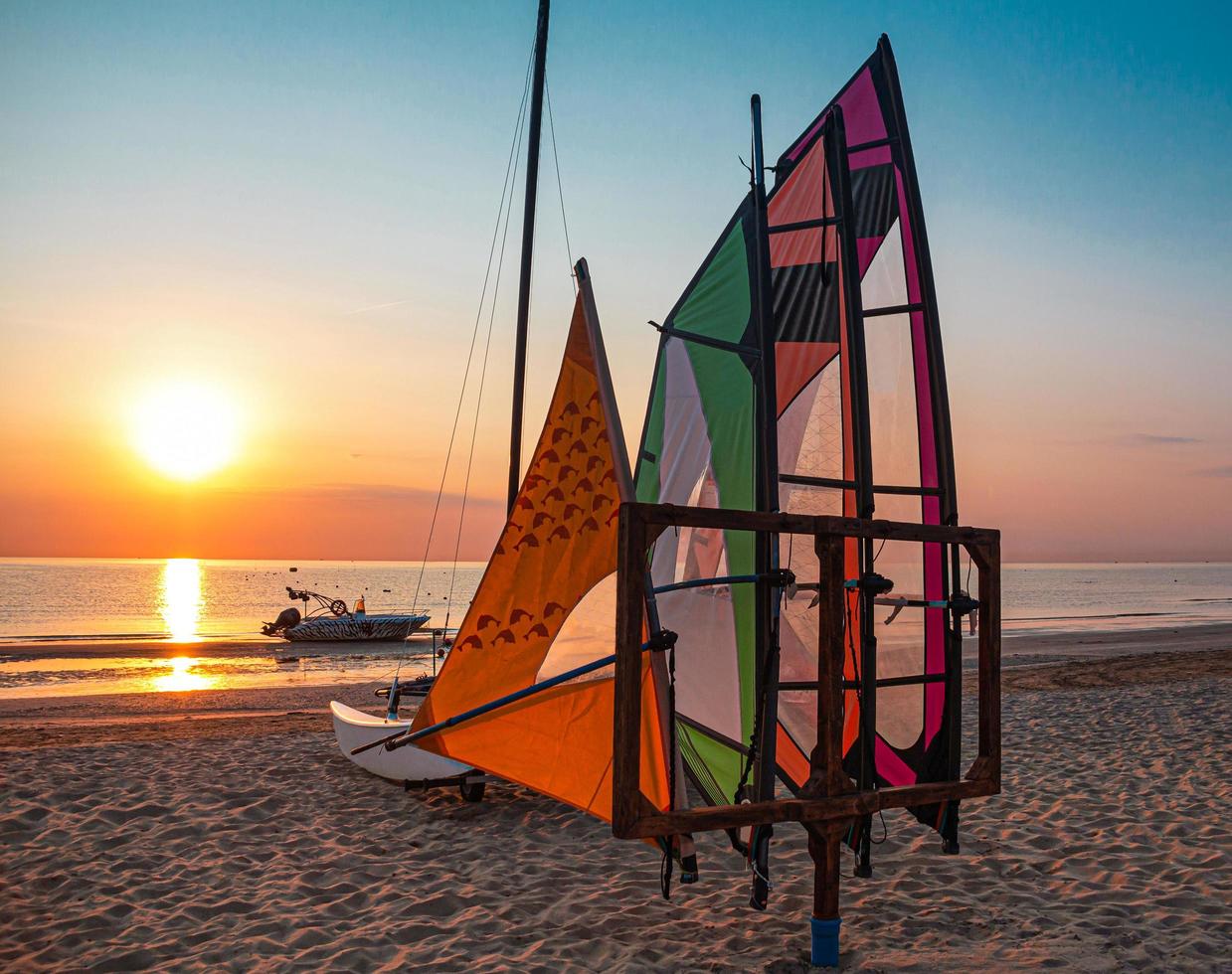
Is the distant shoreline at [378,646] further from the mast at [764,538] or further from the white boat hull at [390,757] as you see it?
the mast at [764,538]

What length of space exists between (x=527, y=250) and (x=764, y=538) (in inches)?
251

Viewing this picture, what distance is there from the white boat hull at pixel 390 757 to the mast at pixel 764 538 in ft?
11.3

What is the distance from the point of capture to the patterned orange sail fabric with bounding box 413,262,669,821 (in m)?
5.45

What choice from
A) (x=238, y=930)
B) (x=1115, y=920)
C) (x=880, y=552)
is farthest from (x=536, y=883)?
(x=1115, y=920)

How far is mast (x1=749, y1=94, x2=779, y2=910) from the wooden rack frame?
0.24 meters

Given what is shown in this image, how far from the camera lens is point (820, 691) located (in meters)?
4.47

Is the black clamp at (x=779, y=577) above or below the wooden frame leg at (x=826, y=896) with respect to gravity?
above

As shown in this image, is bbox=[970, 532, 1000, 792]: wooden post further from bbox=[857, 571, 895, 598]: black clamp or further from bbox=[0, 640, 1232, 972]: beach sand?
bbox=[0, 640, 1232, 972]: beach sand

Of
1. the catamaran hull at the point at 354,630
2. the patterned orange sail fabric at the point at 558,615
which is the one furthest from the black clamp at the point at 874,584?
the catamaran hull at the point at 354,630

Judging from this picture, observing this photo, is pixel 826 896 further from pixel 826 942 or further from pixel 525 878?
pixel 525 878

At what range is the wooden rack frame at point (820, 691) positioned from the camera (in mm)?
3969

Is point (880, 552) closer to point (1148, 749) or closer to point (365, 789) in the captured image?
point (365, 789)

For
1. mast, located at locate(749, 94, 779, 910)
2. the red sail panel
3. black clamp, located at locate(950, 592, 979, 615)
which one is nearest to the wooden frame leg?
mast, located at locate(749, 94, 779, 910)

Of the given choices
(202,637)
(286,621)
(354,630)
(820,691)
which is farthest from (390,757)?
(202,637)
